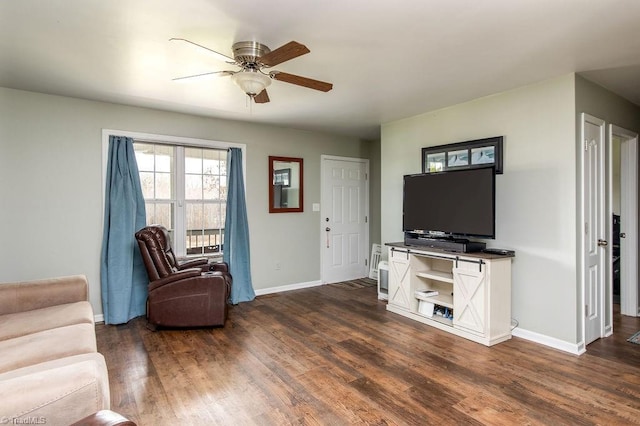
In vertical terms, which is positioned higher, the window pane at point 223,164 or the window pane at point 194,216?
the window pane at point 223,164

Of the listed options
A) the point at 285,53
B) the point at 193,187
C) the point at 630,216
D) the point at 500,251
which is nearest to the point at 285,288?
the point at 193,187

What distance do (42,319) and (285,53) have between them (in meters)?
2.44

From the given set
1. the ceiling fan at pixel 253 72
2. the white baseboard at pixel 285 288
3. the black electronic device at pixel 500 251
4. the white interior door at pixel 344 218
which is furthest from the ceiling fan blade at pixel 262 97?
the white baseboard at pixel 285 288

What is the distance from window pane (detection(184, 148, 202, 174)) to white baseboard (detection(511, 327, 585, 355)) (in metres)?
4.09

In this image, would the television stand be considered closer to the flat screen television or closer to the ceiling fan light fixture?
the flat screen television

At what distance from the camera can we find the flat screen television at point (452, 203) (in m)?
3.26

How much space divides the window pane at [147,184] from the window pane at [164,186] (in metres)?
0.07

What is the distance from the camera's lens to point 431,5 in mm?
1965

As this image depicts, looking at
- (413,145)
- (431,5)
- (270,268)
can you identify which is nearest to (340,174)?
(413,145)

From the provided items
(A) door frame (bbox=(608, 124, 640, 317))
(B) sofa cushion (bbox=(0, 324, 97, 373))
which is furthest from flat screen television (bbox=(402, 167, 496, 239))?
(B) sofa cushion (bbox=(0, 324, 97, 373))

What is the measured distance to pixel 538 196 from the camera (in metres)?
3.21

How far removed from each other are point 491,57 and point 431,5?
3.28 ft

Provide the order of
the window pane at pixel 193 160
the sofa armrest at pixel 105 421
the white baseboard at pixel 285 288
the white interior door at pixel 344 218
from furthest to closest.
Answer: the white interior door at pixel 344 218 < the white baseboard at pixel 285 288 < the window pane at pixel 193 160 < the sofa armrest at pixel 105 421

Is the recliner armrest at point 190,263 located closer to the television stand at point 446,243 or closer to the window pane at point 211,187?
the window pane at point 211,187
